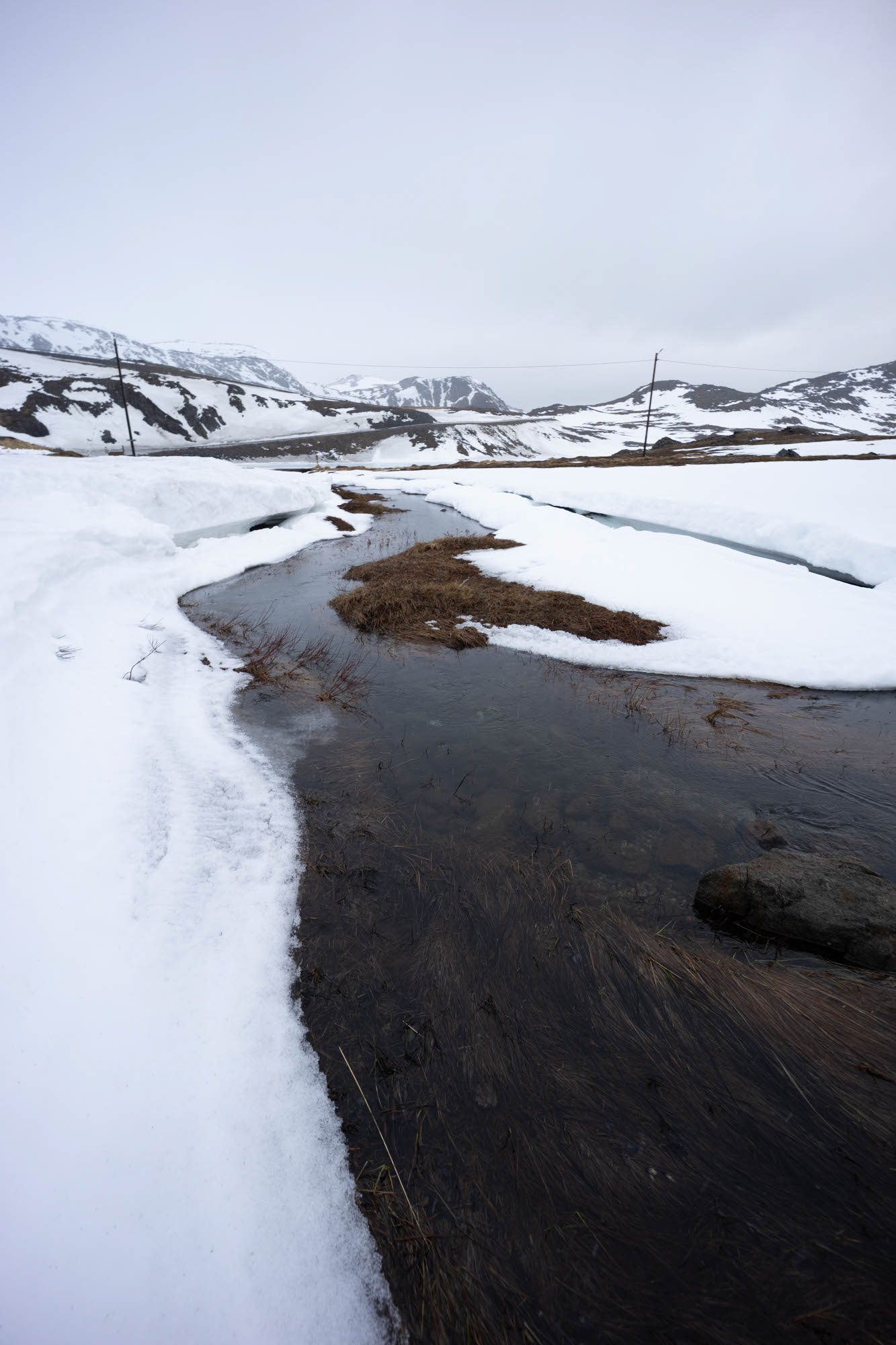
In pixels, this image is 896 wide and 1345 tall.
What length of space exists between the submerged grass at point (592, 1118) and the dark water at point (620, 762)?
2.60ft

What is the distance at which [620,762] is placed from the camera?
20.6 feet

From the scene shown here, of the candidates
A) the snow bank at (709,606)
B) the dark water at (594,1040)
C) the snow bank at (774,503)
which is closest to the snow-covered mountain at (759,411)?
the snow bank at (774,503)

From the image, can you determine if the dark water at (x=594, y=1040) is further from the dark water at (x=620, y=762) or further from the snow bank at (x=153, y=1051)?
the snow bank at (x=153, y=1051)

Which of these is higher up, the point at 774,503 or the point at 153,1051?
the point at 774,503

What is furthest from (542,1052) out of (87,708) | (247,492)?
(247,492)

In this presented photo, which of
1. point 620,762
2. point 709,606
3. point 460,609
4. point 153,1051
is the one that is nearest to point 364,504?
point 460,609

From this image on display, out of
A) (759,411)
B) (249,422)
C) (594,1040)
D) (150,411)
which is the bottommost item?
(594,1040)

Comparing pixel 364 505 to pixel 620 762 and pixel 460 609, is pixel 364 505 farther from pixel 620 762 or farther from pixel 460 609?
pixel 620 762

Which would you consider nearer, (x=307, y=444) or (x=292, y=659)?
(x=292, y=659)

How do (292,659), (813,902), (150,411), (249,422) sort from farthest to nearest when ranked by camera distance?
(249,422) → (150,411) → (292,659) → (813,902)

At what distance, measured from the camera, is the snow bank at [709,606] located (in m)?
8.86

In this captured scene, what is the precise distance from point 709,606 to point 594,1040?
1019 centimetres

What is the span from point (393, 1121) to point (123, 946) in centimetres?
215

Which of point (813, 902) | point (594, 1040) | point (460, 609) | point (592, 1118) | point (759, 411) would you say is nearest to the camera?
point (592, 1118)
